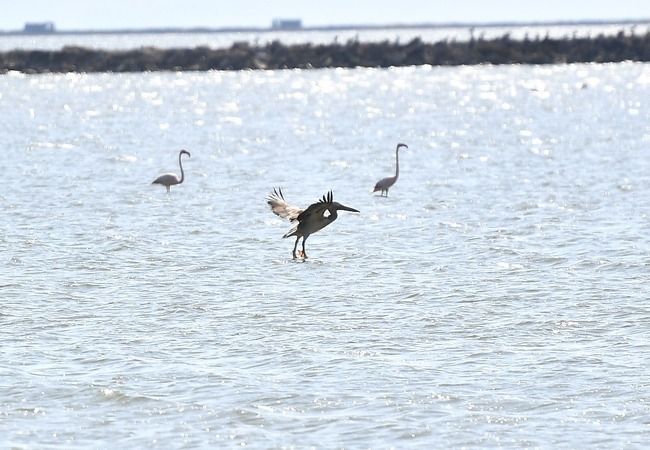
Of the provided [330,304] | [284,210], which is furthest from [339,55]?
[330,304]

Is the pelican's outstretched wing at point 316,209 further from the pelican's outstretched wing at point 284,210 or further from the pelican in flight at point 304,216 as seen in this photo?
the pelican's outstretched wing at point 284,210

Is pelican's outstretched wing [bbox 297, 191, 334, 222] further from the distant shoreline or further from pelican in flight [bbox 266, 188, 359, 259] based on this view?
the distant shoreline

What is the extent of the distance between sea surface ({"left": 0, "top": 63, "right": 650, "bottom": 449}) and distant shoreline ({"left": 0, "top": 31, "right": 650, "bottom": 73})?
74.3 m

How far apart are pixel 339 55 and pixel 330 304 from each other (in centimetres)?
9852

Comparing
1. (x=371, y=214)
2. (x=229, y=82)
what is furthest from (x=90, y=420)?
(x=229, y=82)

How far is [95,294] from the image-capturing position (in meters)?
15.7

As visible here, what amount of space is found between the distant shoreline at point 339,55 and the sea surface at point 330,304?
74343 millimetres

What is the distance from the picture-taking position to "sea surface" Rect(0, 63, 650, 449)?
10.5 metres

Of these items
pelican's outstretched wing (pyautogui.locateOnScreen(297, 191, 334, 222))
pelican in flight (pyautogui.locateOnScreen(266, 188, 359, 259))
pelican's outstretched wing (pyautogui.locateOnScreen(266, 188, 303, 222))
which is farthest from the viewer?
pelican's outstretched wing (pyautogui.locateOnScreen(266, 188, 303, 222))

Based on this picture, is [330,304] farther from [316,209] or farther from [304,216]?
[304,216]

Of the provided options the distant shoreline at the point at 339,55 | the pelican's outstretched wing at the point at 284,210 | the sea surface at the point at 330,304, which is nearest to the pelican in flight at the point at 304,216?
the pelican's outstretched wing at the point at 284,210

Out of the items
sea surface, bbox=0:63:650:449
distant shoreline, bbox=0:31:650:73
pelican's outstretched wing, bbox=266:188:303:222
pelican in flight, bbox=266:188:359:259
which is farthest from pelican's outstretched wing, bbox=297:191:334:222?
distant shoreline, bbox=0:31:650:73

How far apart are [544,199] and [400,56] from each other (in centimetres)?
8920

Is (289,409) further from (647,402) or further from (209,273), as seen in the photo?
(209,273)
